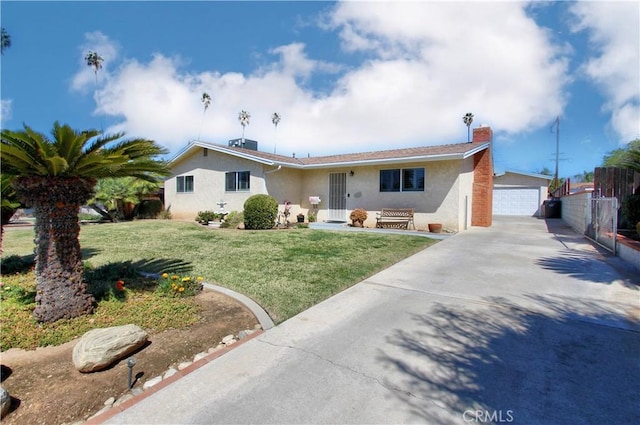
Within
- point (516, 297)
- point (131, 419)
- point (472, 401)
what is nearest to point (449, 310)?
point (516, 297)

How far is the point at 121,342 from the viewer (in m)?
3.16

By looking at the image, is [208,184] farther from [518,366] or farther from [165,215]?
[518,366]

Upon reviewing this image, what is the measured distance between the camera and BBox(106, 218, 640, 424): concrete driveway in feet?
8.00

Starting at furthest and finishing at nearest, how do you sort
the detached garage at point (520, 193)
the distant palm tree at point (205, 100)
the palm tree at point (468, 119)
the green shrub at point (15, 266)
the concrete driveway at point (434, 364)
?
the distant palm tree at point (205, 100) < the palm tree at point (468, 119) < the detached garage at point (520, 193) < the green shrub at point (15, 266) < the concrete driveway at point (434, 364)

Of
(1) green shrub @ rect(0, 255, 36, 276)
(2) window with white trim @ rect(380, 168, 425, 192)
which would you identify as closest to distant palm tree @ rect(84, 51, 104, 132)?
(2) window with white trim @ rect(380, 168, 425, 192)

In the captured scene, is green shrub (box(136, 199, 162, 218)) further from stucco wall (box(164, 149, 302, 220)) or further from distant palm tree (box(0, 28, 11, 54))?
distant palm tree (box(0, 28, 11, 54))

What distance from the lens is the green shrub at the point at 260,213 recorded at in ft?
46.7

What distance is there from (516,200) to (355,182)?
16984 millimetres

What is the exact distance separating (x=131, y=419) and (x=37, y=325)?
8.25 ft

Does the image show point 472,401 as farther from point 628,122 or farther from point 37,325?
point 628,122

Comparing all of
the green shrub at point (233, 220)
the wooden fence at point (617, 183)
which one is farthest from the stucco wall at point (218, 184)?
→ the wooden fence at point (617, 183)

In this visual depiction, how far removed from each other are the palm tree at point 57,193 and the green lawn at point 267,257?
2289mm

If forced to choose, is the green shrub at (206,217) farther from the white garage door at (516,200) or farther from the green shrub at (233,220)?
the white garage door at (516,200)

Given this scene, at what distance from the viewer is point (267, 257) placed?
804 cm
